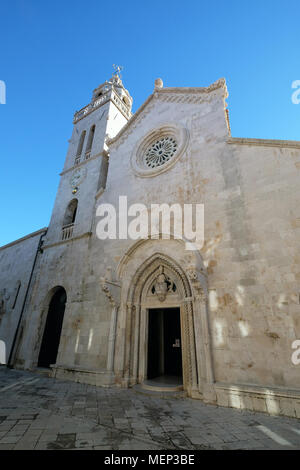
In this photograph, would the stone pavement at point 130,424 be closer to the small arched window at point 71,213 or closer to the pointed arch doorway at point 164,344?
the pointed arch doorway at point 164,344

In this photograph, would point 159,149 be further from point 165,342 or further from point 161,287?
point 165,342

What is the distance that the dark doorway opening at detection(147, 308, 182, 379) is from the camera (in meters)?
8.03

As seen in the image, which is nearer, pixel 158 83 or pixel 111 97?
pixel 158 83

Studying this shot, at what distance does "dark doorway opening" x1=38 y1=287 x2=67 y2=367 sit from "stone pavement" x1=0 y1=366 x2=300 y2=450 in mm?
3991

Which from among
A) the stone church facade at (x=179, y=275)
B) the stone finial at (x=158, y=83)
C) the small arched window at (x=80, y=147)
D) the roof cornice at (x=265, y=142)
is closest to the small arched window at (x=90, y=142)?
the small arched window at (x=80, y=147)

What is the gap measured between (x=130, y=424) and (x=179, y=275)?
4192 millimetres

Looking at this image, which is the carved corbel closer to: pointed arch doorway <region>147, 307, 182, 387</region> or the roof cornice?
pointed arch doorway <region>147, 307, 182, 387</region>

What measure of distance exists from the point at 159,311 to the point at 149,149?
770 cm

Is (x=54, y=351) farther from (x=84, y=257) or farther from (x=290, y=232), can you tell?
(x=290, y=232)

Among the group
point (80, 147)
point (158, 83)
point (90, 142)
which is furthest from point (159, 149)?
point (80, 147)

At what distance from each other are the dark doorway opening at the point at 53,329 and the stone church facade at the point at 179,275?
0.05 m

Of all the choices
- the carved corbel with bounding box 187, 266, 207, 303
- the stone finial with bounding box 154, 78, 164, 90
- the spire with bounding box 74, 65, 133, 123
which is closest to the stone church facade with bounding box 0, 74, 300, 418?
the carved corbel with bounding box 187, 266, 207, 303

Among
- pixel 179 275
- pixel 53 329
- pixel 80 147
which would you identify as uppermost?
pixel 80 147

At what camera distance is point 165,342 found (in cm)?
846
